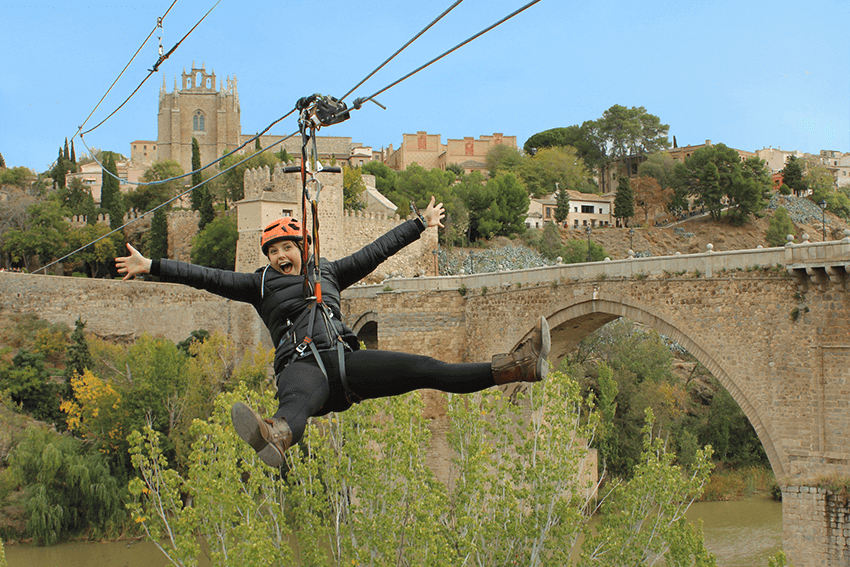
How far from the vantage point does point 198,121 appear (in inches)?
2427

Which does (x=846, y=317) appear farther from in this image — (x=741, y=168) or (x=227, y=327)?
(x=741, y=168)

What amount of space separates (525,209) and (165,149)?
97.9 ft

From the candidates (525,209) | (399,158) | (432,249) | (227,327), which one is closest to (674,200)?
(525,209)

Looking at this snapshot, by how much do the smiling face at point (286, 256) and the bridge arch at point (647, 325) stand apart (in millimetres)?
11904

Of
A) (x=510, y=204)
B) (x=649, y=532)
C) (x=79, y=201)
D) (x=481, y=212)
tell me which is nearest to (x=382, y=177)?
(x=481, y=212)

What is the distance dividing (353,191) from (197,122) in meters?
28.8

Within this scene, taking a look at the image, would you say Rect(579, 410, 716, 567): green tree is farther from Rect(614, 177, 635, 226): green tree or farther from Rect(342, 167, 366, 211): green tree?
Rect(614, 177, 635, 226): green tree

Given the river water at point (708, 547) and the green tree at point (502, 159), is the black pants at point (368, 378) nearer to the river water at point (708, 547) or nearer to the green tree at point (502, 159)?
the river water at point (708, 547)

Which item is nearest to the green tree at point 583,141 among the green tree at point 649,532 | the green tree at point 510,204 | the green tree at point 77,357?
the green tree at point 510,204

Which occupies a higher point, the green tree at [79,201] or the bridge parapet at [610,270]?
the green tree at [79,201]

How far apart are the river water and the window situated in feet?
144

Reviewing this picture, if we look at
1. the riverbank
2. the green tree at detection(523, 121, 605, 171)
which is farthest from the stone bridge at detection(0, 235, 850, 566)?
the green tree at detection(523, 121, 605, 171)

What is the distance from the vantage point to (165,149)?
6041cm

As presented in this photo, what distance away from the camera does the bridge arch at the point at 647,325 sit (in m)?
14.8
